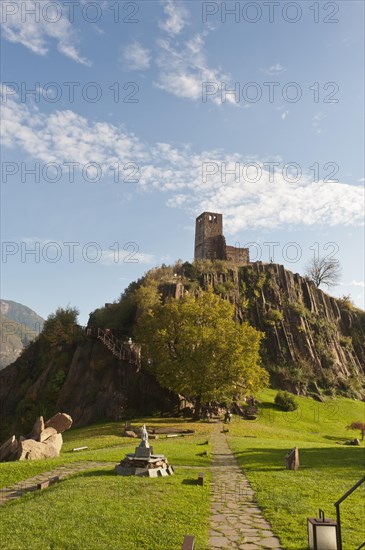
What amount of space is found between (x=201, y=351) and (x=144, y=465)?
2328cm

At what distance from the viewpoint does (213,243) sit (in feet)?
268

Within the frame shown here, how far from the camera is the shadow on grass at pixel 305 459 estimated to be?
18.4 metres

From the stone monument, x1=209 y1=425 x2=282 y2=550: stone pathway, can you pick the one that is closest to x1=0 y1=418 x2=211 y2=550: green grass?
x1=209 y1=425 x2=282 y2=550: stone pathway

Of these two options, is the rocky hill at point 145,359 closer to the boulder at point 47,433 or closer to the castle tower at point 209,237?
the castle tower at point 209,237

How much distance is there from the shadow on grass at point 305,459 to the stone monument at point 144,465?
4017 mm

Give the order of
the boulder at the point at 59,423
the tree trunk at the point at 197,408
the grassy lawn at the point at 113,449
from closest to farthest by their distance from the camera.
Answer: the grassy lawn at the point at 113,449 < the boulder at the point at 59,423 < the tree trunk at the point at 197,408

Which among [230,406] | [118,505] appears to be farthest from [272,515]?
[230,406]

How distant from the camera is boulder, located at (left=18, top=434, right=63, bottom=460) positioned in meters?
21.4

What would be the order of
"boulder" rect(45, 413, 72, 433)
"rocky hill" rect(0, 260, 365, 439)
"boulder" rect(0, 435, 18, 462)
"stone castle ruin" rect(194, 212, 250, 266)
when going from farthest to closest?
Answer: "stone castle ruin" rect(194, 212, 250, 266)
"rocky hill" rect(0, 260, 365, 439)
"boulder" rect(45, 413, 72, 433)
"boulder" rect(0, 435, 18, 462)

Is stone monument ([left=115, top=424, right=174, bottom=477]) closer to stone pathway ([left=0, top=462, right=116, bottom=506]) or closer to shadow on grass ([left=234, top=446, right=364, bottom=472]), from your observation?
stone pathway ([left=0, top=462, right=116, bottom=506])

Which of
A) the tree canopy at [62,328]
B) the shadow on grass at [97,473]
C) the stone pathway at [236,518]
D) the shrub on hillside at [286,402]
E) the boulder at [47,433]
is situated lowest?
the shrub on hillside at [286,402]

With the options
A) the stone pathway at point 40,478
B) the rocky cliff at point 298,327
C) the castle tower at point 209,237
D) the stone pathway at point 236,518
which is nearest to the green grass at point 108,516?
the stone pathway at point 236,518

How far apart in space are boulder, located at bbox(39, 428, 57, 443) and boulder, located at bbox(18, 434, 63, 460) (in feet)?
1.61

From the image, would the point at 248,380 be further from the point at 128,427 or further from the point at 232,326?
the point at 128,427
